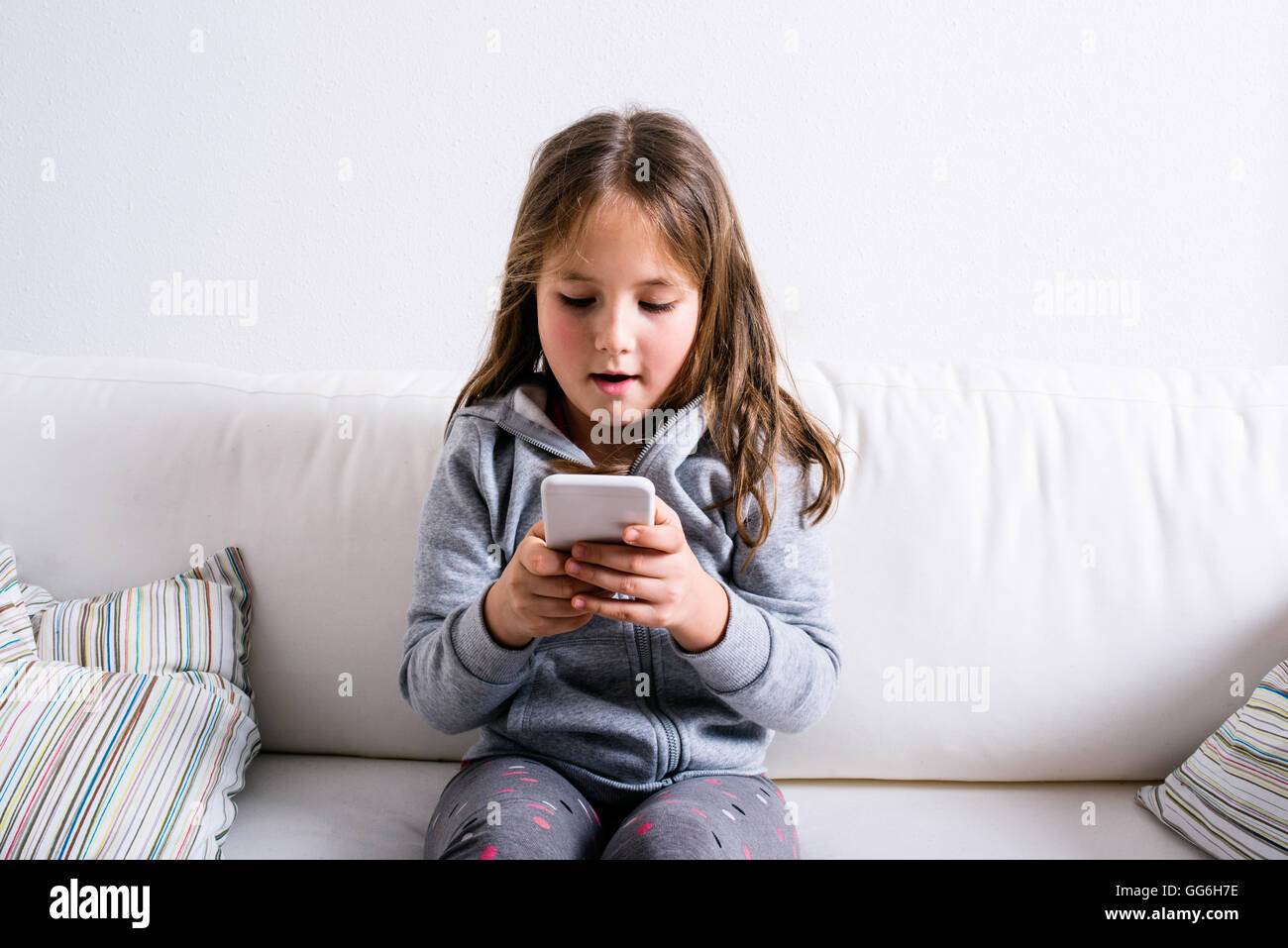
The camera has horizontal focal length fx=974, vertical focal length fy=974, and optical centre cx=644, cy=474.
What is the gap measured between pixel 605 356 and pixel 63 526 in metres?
0.76

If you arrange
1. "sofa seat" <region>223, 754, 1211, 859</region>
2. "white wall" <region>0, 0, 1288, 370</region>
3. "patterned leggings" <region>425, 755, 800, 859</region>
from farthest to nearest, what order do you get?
"white wall" <region>0, 0, 1288, 370</region>, "sofa seat" <region>223, 754, 1211, 859</region>, "patterned leggings" <region>425, 755, 800, 859</region>

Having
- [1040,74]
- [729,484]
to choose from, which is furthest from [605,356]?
[1040,74]

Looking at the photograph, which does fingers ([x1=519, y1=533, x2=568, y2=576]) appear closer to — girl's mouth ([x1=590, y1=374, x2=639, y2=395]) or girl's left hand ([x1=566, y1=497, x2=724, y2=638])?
girl's left hand ([x1=566, y1=497, x2=724, y2=638])

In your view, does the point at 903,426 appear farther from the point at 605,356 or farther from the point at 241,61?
the point at 241,61

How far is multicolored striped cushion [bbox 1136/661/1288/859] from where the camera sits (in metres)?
1.00

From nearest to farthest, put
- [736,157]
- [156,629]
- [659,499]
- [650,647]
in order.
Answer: [659,499], [650,647], [156,629], [736,157]

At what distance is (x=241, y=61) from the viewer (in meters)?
1.53

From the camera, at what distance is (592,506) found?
76cm

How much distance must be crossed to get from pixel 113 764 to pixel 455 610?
0.38m

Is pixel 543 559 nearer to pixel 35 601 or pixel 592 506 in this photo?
pixel 592 506

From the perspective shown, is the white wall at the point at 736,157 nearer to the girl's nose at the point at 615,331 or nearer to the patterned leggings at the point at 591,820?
the girl's nose at the point at 615,331

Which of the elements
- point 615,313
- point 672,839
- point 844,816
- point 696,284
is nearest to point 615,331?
point 615,313

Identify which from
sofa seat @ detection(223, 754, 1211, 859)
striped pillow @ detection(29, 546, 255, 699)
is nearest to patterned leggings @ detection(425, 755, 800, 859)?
sofa seat @ detection(223, 754, 1211, 859)

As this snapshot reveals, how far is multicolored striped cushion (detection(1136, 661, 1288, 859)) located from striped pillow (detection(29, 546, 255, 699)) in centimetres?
111
